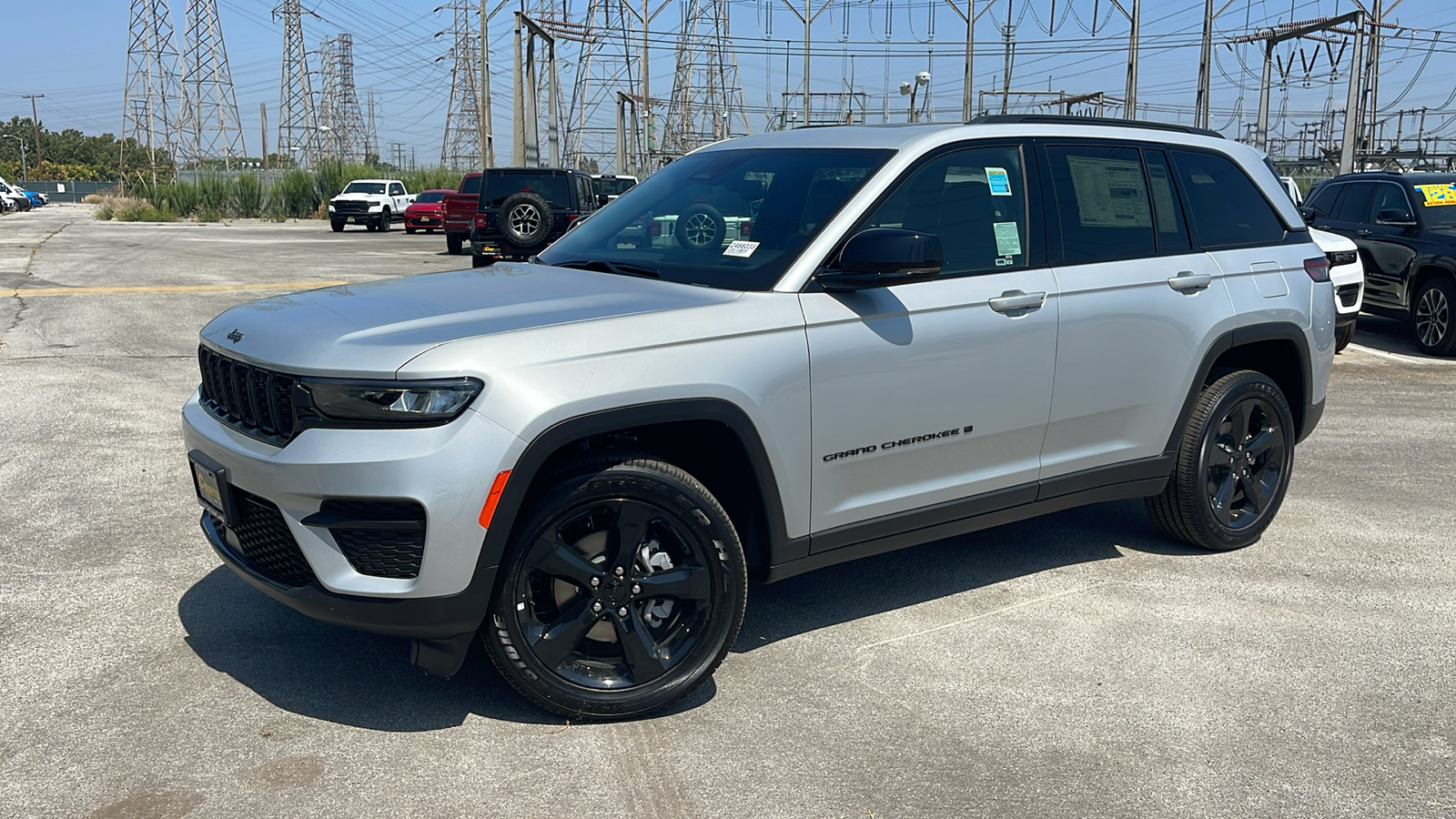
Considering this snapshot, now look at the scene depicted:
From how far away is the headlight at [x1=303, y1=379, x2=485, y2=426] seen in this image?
10.8 ft

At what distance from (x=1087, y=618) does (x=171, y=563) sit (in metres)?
3.85

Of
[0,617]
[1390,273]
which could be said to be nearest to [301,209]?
[1390,273]

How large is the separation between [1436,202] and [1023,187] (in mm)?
9803

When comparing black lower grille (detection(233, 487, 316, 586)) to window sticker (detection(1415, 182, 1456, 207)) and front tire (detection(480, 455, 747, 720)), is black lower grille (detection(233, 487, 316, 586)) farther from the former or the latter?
window sticker (detection(1415, 182, 1456, 207))

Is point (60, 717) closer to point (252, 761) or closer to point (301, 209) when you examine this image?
point (252, 761)

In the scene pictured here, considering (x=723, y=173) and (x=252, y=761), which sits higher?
(x=723, y=173)

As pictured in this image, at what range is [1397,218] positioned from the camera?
1205 cm

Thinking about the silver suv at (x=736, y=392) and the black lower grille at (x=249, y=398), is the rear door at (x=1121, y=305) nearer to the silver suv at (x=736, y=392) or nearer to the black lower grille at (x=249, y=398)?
the silver suv at (x=736, y=392)

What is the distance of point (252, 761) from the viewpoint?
135 inches

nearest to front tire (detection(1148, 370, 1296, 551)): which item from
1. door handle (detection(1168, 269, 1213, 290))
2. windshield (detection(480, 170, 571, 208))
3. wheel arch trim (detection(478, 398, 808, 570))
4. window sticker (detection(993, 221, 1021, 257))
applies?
door handle (detection(1168, 269, 1213, 290))

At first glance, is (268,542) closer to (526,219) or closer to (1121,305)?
(1121,305)

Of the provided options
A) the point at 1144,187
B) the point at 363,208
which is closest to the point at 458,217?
the point at 363,208

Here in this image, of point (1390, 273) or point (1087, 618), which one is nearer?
point (1087, 618)

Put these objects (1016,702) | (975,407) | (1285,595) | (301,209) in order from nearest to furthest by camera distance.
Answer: (1016,702) → (975,407) → (1285,595) → (301,209)
